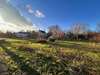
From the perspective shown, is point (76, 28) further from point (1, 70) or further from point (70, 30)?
point (1, 70)

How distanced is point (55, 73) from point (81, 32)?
20.5m

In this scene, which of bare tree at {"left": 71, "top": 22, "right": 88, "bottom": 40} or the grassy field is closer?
the grassy field

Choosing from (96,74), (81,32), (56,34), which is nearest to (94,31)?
(81,32)

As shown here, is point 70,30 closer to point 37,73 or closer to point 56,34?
point 56,34

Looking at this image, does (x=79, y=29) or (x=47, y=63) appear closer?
(x=47, y=63)

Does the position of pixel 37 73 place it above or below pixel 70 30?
below

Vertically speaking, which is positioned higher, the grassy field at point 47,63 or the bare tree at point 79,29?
the bare tree at point 79,29

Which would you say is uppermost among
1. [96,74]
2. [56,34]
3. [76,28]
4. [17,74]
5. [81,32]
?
[76,28]

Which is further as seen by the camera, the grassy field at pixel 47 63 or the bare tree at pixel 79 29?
the bare tree at pixel 79 29

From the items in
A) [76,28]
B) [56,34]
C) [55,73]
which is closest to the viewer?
[55,73]

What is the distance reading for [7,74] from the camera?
1.63 meters

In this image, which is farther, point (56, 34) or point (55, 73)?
point (56, 34)

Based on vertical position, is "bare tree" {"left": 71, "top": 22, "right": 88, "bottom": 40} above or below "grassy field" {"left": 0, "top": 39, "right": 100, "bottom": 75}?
above

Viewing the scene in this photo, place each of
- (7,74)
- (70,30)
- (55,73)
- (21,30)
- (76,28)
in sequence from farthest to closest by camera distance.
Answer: (21,30)
(70,30)
(76,28)
(55,73)
(7,74)
